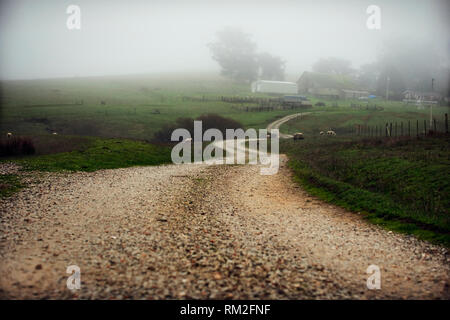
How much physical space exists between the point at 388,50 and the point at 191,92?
86.2 m

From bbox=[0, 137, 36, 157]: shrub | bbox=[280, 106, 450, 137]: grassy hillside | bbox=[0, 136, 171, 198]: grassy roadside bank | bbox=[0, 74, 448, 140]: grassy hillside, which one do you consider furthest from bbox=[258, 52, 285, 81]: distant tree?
bbox=[0, 137, 36, 157]: shrub

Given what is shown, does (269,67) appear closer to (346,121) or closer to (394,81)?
(394,81)

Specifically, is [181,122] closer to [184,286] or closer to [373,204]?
[373,204]

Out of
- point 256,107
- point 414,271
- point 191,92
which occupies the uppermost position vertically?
point 191,92

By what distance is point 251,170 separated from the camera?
27.2 metres

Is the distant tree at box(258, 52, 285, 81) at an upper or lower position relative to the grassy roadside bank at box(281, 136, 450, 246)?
upper

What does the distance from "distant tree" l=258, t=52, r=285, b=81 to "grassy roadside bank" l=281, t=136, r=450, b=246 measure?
127 meters

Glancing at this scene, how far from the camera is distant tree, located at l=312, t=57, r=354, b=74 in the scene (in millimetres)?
168625

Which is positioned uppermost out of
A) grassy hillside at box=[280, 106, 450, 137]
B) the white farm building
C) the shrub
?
the white farm building

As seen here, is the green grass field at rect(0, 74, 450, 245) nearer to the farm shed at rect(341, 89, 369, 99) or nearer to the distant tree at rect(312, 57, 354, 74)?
the farm shed at rect(341, 89, 369, 99)

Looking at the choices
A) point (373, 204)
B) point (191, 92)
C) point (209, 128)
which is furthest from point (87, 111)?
point (373, 204)

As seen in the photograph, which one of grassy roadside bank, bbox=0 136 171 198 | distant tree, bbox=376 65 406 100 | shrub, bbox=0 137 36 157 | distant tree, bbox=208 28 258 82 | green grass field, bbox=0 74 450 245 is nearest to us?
green grass field, bbox=0 74 450 245
